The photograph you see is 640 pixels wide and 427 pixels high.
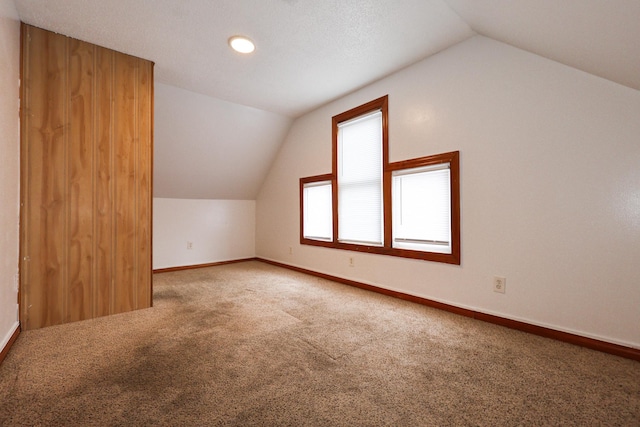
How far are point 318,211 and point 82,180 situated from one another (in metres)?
2.61

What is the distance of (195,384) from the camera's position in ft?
4.76

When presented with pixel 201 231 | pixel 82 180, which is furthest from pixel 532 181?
pixel 201 231

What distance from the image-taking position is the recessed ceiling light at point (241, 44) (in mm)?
2379

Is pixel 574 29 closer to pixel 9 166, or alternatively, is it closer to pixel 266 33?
pixel 266 33

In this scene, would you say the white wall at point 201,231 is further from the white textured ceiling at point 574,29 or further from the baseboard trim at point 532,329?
the white textured ceiling at point 574,29

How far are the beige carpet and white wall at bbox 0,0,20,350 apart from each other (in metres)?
0.31

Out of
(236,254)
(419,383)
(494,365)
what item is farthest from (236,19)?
(236,254)

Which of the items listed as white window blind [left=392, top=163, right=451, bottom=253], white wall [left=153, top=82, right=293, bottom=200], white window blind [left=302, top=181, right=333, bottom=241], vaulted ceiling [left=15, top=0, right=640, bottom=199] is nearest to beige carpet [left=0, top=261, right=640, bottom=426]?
white window blind [left=392, top=163, right=451, bottom=253]

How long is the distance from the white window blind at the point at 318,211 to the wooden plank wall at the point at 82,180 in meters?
2.09

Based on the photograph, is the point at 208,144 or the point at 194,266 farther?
the point at 194,266

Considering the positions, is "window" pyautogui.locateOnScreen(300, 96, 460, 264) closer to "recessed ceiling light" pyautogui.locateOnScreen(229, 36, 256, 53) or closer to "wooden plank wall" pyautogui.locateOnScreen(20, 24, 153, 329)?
"recessed ceiling light" pyautogui.locateOnScreen(229, 36, 256, 53)

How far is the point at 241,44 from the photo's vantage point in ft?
8.04

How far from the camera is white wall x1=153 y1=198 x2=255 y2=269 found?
438cm

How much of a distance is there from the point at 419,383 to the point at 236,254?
13.8 ft
